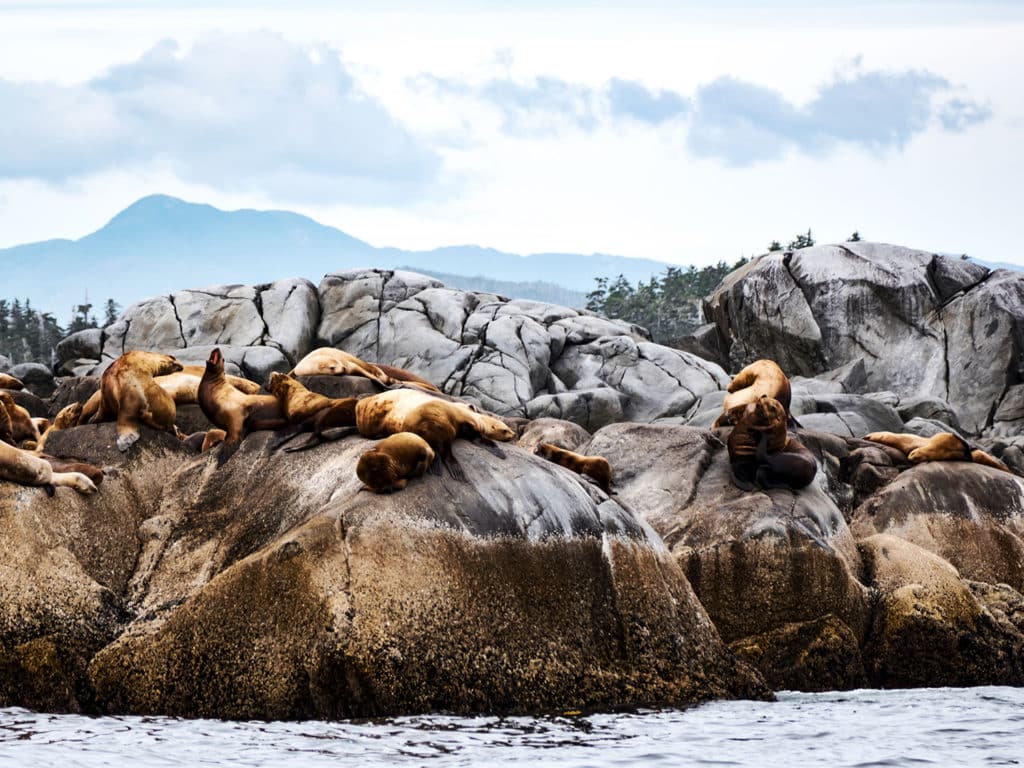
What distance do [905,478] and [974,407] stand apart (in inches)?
909

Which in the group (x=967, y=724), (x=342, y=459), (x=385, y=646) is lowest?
(x=967, y=724)

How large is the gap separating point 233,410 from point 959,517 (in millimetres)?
8731

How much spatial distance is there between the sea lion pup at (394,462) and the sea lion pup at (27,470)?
2.60 meters

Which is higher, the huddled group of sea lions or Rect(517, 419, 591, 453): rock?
the huddled group of sea lions

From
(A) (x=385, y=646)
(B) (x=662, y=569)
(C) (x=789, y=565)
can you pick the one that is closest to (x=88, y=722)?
(A) (x=385, y=646)

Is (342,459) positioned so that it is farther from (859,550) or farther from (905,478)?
(905,478)

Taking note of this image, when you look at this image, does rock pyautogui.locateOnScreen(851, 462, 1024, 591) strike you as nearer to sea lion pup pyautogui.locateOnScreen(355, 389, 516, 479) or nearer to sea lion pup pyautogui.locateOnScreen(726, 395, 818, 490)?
sea lion pup pyautogui.locateOnScreen(726, 395, 818, 490)

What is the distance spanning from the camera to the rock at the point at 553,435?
18906 millimetres

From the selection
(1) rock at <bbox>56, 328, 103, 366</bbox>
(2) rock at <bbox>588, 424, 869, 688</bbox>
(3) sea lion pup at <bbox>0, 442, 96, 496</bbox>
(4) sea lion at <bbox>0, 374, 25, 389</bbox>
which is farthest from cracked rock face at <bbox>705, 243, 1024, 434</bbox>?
(3) sea lion pup at <bbox>0, 442, 96, 496</bbox>

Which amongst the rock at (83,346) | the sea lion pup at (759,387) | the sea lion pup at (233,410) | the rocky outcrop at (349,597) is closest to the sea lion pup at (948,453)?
the sea lion pup at (759,387)

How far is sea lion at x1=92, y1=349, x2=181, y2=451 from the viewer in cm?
1340

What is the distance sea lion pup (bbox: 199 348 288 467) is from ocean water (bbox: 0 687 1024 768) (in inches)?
131

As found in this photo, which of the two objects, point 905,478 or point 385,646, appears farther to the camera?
point 905,478

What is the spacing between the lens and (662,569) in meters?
11.8
